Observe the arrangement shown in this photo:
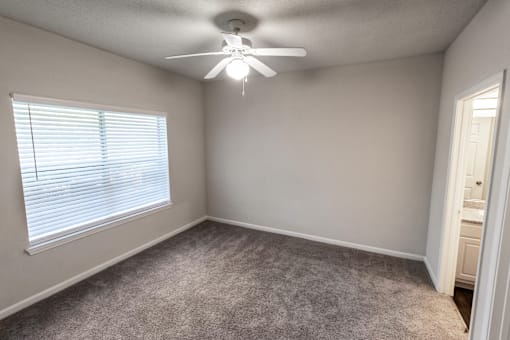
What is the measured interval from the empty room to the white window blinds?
0.06 feet

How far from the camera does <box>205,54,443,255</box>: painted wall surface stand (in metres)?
2.86

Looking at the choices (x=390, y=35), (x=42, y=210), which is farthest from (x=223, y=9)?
(x=42, y=210)

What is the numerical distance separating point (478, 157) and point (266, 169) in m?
2.74

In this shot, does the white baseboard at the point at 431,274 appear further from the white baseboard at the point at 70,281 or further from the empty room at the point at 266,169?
the white baseboard at the point at 70,281

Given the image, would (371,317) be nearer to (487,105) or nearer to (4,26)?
(487,105)

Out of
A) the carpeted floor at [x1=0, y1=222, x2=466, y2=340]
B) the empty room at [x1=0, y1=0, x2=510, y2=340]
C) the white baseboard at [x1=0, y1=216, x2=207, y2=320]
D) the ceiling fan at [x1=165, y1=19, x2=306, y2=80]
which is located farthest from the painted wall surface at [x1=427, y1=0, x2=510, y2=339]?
the white baseboard at [x1=0, y1=216, x2=207, y2=320]

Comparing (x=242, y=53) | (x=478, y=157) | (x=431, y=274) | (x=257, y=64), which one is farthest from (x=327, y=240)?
(x=242, y=53)

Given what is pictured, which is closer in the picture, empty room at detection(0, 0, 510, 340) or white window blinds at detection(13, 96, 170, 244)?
empty room at detection(0, 0, 510, 340)

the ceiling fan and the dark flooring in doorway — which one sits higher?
the ceiling fan

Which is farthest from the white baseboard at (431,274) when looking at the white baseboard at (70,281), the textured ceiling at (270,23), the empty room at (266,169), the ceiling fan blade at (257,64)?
the white baseboard at (70,281)

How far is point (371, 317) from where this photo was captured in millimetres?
2043

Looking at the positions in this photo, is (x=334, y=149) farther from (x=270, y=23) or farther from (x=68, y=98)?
(x=68, y=98)

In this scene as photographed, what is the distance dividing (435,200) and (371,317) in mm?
1526

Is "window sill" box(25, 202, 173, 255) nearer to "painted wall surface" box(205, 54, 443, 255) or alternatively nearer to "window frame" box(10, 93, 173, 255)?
"window frame" box(10, 93, 173, 255)
